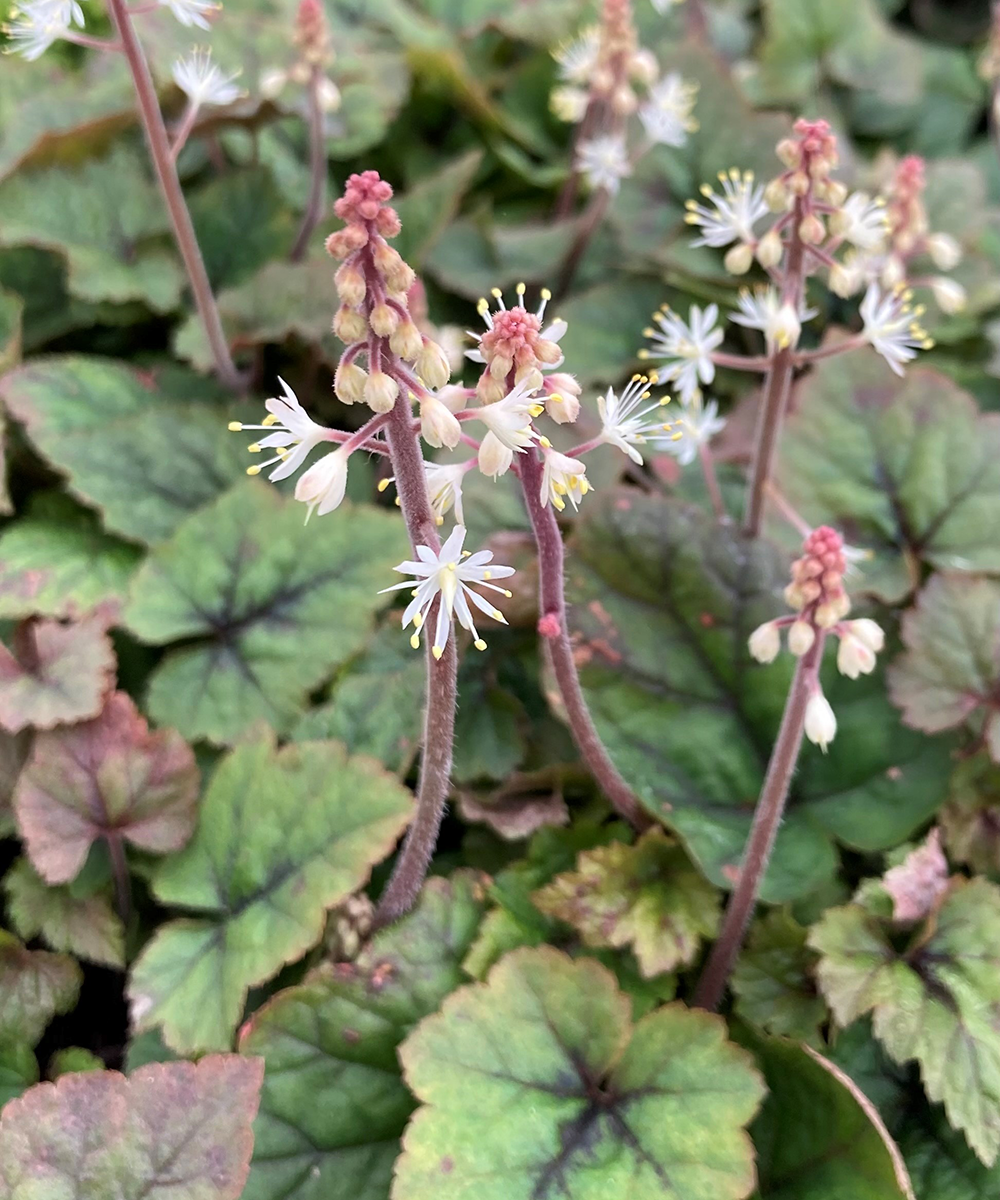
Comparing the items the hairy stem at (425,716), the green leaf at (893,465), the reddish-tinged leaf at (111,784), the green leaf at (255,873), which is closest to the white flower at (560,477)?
the hairy stem at (425,716)

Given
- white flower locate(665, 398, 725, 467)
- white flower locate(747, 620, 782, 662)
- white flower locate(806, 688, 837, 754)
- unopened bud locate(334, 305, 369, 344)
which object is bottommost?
white flower locate(806, 688, 837, 754)

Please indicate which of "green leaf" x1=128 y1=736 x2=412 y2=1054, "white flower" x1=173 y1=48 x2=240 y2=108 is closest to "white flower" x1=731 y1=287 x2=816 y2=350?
"green leaf" x1=128 y1=736 x2=412 y2=1054

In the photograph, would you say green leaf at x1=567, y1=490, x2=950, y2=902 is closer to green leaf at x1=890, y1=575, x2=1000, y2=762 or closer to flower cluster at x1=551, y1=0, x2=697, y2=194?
green leaf at x1=890, y1=575, x2=1000, y2=762

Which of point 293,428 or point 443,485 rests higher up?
point 293,428

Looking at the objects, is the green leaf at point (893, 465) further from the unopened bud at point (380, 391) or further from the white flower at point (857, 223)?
the unopened bud at point (380, 391)

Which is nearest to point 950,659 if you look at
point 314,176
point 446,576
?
point 446,576

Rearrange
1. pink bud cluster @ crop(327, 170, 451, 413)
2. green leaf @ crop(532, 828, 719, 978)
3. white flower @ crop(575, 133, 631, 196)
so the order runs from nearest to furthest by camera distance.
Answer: pink bud cluster @ crop(327, 170, 451, 413) → green leaf @ crop(532, 828, 719, 978) → white flower @ crop(575, 133, 631, 196)

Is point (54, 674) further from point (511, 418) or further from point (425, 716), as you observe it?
point (511, 418)
